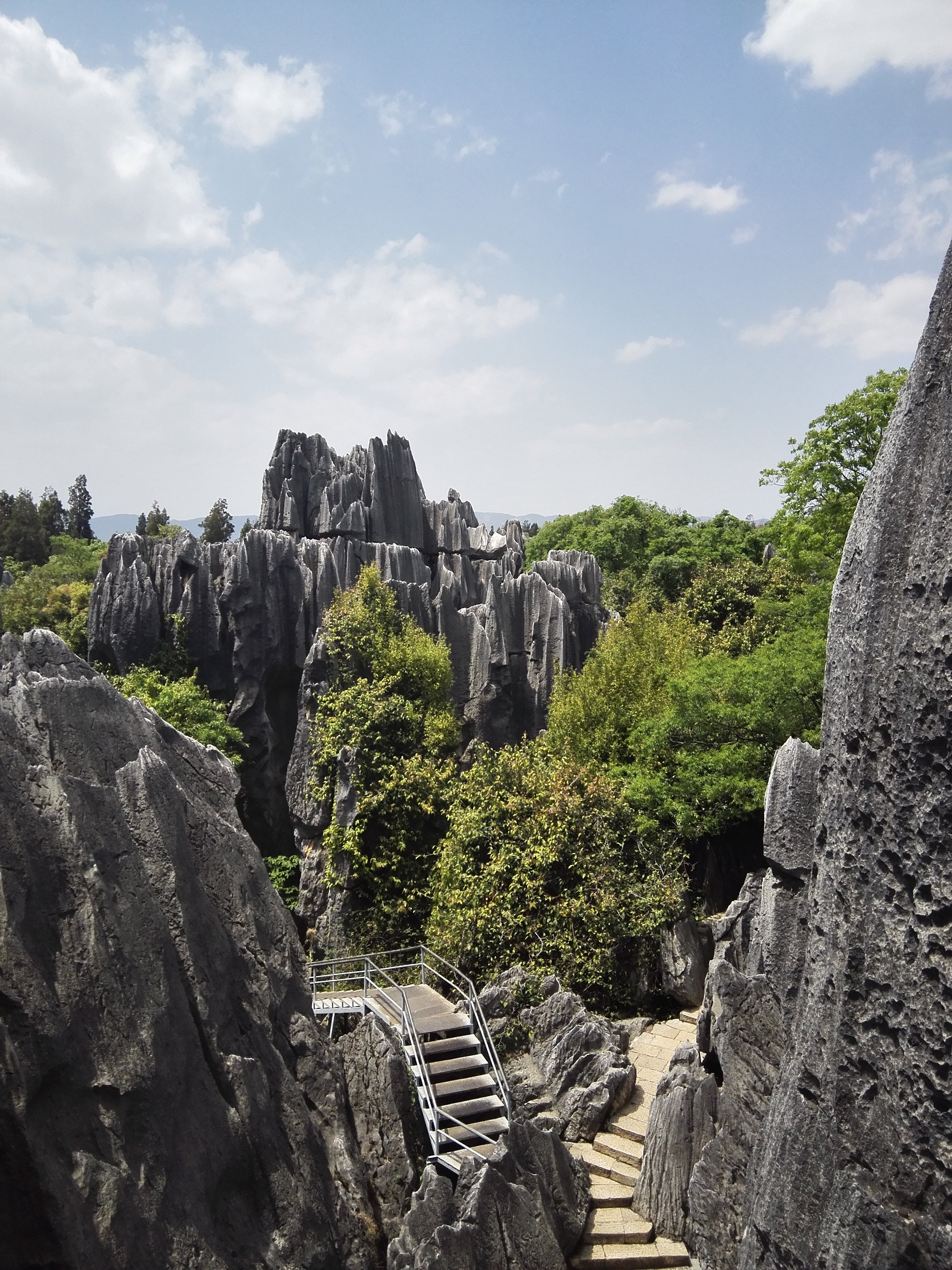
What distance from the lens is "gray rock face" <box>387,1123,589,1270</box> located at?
5.95m

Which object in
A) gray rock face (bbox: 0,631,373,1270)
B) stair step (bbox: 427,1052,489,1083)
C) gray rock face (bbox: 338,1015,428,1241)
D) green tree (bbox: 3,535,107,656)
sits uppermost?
green tree (bbox: 3,535,107,656)

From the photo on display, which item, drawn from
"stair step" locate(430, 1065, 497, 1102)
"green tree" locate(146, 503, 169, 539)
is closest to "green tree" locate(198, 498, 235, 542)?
"green tree" locate(146, 503, 169, 539)

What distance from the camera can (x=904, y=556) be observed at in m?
3.00

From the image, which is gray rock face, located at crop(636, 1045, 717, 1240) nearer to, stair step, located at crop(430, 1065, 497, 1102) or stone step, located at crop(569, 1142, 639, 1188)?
stone step, located at crop(569, 1142, 639, 1188)

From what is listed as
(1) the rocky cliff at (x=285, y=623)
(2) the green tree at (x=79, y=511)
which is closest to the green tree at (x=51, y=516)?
(2) the green tree at (x=79, y=511)

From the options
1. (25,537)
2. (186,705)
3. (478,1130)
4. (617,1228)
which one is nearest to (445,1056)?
(478,1130)

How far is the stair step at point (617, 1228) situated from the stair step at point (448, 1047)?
2162 millimetres

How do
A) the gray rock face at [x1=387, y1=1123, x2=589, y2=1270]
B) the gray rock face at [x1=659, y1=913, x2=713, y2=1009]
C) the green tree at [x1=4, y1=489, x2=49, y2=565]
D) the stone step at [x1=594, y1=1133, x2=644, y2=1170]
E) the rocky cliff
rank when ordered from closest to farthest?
the gray rock face at [x1=387, y1=1123, x2=589, y2=1270]
the stone step at [x1=594, y1=1133, x2=644, y2=1170]
the gray rock face at [x1=659, y1=913, x2=713, y2=1009]
the rocky cliff
the green tree at [x1=4, y1=489, x2=49, y2=565]

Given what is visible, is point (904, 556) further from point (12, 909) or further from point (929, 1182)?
point (12, 909)

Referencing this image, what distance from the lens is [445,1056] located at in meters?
9.40

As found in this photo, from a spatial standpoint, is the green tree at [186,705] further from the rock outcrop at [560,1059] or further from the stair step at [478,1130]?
the stair step at [478,1130]

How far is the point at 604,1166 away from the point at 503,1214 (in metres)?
2.35

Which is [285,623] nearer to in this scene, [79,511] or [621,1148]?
[621,1148]

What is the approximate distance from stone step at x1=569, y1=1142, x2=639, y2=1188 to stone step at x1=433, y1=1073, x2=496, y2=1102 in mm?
961
